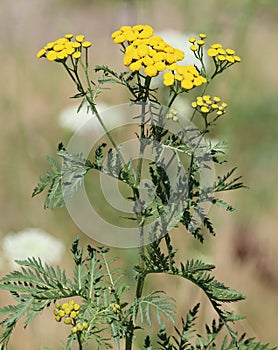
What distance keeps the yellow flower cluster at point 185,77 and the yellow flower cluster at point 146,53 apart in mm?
15

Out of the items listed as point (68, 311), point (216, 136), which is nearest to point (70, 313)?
point (68, 311)

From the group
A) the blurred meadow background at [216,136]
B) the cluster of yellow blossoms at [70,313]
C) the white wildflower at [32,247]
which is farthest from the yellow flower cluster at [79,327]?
the white wildflower at [32,247]

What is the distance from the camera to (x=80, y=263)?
111 cm

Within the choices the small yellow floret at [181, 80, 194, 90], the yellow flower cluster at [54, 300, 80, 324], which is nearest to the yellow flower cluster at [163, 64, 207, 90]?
the small yellow floret at [181, 80, 194, 90]

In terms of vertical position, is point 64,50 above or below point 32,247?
above

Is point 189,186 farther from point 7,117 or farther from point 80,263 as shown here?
point 7,117

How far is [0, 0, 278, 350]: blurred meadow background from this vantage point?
2.25 m

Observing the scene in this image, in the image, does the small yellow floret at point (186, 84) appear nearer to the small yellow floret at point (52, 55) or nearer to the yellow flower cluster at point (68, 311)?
the small yellow floret at point (52, 55)

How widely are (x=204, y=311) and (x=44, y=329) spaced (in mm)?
605

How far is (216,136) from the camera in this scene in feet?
8.40

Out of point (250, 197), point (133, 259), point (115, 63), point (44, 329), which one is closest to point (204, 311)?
point (133, 259)

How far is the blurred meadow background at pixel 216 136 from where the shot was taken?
225 cm

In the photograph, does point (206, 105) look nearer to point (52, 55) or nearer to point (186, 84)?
point (186, 84)

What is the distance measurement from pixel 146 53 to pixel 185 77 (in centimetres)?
7
